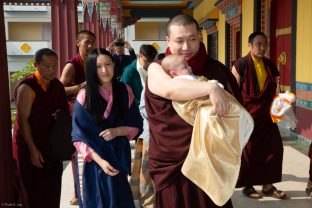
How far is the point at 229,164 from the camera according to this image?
1602 millimetres

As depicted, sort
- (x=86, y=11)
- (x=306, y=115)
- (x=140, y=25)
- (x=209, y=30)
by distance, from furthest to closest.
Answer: (x=140, y=25)
(x=209, y=30)
(x=86, y=11)
(x=306, y=115)

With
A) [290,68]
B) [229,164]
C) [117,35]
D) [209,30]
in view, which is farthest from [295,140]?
[117,35]

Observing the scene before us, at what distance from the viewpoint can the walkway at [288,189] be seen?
3.37 metres

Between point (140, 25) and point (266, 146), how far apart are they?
26.5 m

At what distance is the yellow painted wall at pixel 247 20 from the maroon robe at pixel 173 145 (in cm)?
669

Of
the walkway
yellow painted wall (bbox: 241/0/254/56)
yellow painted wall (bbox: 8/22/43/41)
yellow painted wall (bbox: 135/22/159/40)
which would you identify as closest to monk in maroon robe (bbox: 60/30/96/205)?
the walkway

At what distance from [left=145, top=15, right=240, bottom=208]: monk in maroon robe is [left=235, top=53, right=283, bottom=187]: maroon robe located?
1836mm

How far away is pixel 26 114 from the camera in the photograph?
248 cm

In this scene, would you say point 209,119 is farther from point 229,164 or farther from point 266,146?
point 266,146

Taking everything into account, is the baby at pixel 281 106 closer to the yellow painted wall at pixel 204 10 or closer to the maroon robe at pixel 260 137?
the maroon robe at pixel 260 137

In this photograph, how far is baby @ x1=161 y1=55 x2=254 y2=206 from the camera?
5.10 ft

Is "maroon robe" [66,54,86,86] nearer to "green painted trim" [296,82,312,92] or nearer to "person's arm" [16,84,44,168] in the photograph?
"person's arm" [16,84,44,168]

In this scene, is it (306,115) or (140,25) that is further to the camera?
(140,25)

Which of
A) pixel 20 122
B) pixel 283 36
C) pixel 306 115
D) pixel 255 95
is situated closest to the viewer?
Result: pixel 20 122
